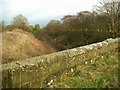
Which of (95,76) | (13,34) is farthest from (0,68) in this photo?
(13,34)

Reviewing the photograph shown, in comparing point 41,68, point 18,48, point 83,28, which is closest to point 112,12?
point 83,28

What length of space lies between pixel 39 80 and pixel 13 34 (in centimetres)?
1302

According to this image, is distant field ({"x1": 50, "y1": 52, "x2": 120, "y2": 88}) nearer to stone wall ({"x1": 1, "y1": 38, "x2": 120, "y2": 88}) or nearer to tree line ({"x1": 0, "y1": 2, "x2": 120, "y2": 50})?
stone wall ({"x1": 1, "y1": 38, "x2": 120, "y2": 88})

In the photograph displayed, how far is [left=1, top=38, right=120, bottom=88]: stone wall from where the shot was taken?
4.75 metres

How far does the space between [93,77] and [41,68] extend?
1.83 m

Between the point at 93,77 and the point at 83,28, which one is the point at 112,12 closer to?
the point at 83,28

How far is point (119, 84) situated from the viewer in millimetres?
6223

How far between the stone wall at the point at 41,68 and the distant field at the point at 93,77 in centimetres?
21

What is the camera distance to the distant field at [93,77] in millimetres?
6148

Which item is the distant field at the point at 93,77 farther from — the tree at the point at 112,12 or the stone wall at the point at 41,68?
the tree at the point at 112,12

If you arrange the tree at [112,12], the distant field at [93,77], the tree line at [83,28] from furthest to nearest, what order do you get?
the tree at [112,12] → the tree line at [83,28] → the distant field at [93,77]

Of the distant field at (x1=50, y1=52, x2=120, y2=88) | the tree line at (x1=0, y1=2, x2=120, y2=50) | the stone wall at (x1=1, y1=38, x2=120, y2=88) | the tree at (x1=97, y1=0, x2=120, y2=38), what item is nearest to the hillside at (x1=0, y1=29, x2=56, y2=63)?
the tree line at (x1=0, y1=2, x2=120, y2=50)

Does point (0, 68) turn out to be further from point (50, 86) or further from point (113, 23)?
point (113, 23)

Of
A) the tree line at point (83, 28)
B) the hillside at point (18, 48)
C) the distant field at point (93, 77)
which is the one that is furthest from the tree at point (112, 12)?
the distant field at point (93, 77)
